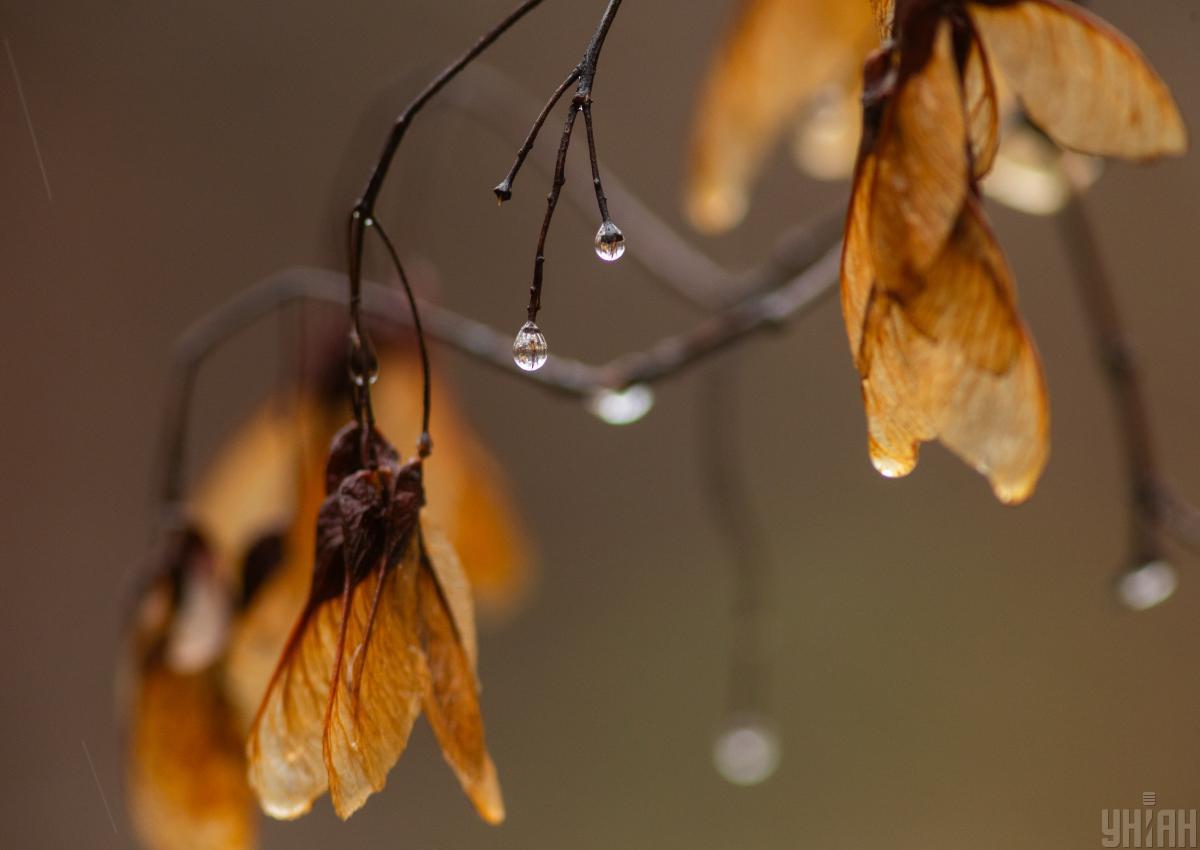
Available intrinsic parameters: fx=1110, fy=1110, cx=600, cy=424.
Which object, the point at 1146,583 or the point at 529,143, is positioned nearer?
the point at 529,143

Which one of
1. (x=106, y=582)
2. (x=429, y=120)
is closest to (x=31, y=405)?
(x=106, y=582)

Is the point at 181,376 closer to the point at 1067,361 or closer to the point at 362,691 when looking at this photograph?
the point at 362,691

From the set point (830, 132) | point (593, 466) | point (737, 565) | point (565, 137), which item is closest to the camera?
point (565, 137)

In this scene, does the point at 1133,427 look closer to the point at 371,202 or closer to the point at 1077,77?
the point at 1077,77

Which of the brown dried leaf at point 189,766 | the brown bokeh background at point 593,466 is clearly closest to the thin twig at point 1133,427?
the brown dried leaf at point 189,766
